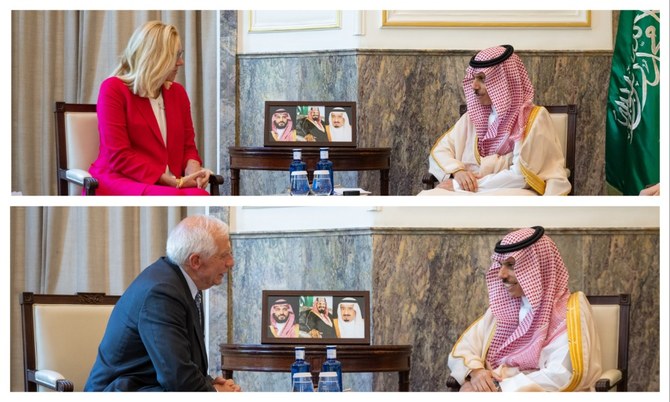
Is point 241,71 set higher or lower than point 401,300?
higher

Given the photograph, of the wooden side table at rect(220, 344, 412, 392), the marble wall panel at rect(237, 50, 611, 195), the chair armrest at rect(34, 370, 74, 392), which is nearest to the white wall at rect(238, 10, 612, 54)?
the marble wall panel at rect(237, 50, 611, 195)

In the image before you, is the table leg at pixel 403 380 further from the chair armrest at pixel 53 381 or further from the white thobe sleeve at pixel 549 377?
the chair armrest at pixel 53 381

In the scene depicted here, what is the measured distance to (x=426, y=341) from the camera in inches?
215

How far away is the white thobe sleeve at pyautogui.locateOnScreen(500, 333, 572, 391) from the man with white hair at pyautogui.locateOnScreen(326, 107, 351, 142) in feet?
4.97

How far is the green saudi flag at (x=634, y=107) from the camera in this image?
526 centimetres

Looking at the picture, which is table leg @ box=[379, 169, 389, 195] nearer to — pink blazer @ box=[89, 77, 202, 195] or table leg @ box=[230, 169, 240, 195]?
table leg @ box=[230, 169, 240, 195]

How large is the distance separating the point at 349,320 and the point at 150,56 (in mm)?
1350

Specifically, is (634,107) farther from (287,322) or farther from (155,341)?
(155,341)

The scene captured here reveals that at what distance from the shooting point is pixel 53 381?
3916 mm

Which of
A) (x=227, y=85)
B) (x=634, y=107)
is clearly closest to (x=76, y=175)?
(x=227, y=85)

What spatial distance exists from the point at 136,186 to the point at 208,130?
1467 mm

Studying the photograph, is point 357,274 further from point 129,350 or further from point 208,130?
point 129,350

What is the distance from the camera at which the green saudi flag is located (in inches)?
207
